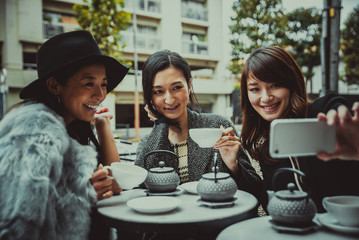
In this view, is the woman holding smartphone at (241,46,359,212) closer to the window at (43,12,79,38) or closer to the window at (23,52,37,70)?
the window at (43,12,79,38)

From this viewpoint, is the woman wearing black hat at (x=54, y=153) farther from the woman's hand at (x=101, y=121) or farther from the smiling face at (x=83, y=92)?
the woman's hand at (x=101, y=121)

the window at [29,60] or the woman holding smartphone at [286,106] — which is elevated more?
the window at [29,60]

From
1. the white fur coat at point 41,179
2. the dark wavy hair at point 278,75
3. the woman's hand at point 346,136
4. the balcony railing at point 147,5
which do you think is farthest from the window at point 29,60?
the woman's hand at point 346,136

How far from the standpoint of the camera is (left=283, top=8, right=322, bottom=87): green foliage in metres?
16.1

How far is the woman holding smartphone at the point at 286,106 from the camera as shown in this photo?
1676 millimetres

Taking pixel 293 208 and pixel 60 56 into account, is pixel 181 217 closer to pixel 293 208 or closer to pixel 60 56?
pixel 293 208

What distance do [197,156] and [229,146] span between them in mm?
445

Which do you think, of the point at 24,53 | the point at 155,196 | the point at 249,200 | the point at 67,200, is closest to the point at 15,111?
the point at 67,200

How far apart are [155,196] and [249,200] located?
558 millimetres

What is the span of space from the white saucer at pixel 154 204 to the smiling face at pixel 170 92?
792mm

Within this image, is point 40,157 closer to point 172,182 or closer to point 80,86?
point 80,86

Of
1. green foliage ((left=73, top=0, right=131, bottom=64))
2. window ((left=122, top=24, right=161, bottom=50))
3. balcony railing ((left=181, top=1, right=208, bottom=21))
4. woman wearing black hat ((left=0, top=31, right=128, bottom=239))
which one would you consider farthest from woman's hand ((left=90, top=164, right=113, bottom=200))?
balcony railing ((left=181, top=1, right=208, bottom=21))

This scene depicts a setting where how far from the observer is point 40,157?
1276 mm

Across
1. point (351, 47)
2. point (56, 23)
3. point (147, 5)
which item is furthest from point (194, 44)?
point (351, 47)
